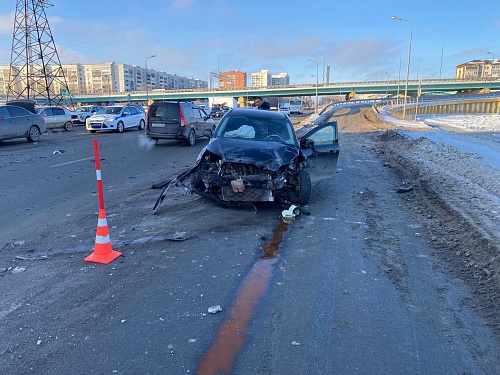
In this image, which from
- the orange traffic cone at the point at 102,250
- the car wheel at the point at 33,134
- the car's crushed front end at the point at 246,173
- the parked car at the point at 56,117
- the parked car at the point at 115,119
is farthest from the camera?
the parked car at the point at 56,117

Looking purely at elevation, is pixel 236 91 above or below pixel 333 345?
above

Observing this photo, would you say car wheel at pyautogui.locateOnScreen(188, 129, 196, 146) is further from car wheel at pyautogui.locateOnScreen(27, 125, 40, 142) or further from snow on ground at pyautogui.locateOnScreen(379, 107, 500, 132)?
snow on ground at pyautogui.locateOnScreen(379, 107, 500, 132)

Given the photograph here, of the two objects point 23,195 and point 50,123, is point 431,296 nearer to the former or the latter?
point 23,195

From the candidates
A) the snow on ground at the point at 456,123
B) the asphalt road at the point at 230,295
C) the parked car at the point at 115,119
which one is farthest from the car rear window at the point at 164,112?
the snow on ground at the point at 456,123

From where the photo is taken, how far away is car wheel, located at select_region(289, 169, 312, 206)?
650 centimetres

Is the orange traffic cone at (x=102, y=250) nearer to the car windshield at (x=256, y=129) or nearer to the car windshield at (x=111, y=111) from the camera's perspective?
the car windshield at (x=256, y=129)

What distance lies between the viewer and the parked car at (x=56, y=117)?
2538 cm

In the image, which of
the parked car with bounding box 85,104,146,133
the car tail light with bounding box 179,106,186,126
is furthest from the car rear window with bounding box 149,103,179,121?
the parked car with bounding box 85,104,146,133

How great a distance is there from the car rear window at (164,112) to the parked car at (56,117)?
1266cm

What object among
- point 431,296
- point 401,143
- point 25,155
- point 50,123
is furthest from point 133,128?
point 431,296

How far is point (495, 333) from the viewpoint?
3068mm

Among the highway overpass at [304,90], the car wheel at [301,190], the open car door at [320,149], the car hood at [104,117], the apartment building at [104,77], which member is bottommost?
the car wheel at [301,190]

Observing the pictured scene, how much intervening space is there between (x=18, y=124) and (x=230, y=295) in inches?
662

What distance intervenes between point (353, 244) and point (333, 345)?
2.31m
